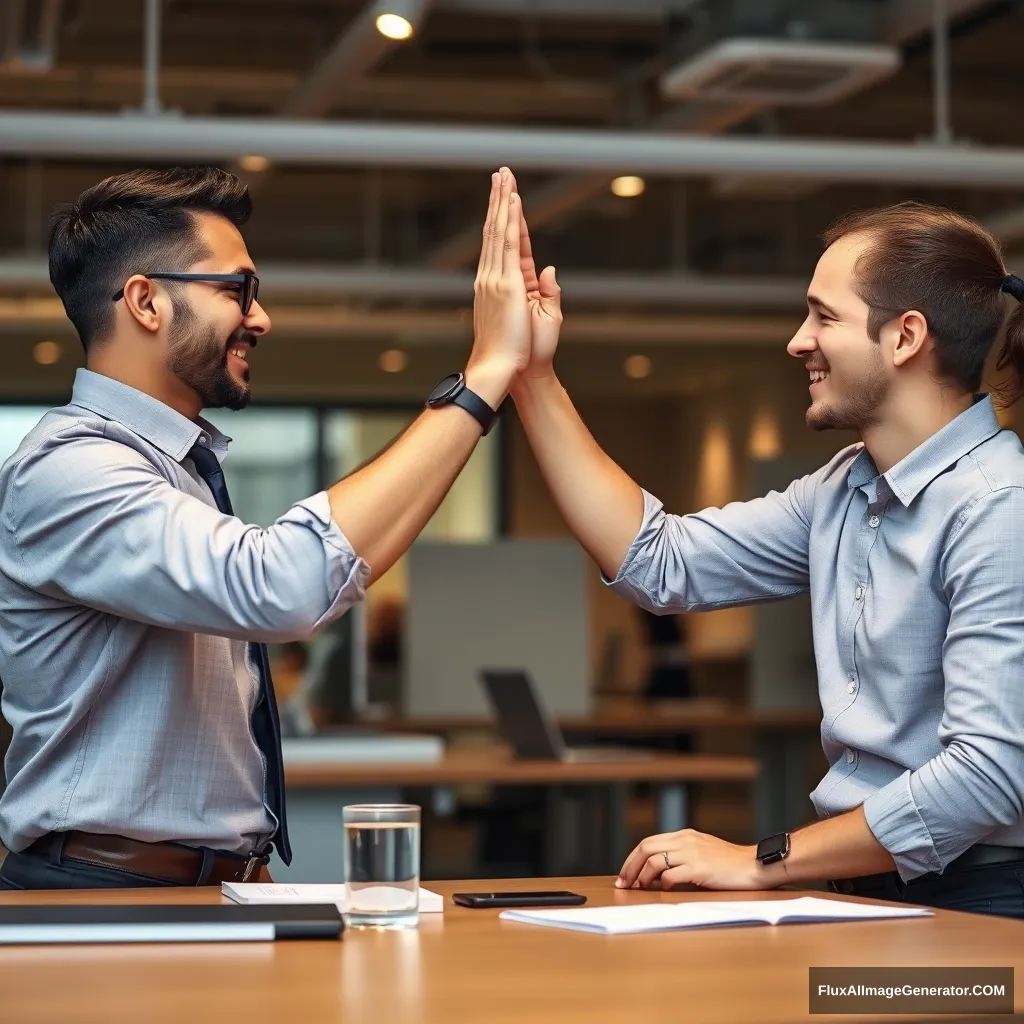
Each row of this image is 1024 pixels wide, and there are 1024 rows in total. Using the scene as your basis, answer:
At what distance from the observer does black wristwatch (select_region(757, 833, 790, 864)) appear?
6.13 feet

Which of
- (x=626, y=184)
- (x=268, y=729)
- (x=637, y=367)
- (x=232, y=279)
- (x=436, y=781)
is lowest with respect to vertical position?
(x=436, y=781)

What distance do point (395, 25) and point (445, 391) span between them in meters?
3.26

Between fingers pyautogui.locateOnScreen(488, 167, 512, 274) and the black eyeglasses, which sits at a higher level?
fingers pyautogui.locateOnScreen(488, 167, 512, 274)

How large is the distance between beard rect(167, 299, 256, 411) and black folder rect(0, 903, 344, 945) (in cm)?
78

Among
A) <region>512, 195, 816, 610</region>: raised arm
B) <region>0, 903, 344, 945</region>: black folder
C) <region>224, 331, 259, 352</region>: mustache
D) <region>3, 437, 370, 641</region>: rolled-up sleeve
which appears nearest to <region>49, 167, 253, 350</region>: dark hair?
<region>224, 331, 259, 352</region>: mustache

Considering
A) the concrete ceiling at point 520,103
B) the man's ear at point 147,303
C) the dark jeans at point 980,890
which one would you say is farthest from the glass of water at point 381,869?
the concrete ceiling at point 520,103

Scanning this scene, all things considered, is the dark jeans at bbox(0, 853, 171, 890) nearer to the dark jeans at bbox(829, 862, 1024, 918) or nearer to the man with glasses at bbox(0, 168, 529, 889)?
the man with glasses at bbox(0, 168, 529, 889)

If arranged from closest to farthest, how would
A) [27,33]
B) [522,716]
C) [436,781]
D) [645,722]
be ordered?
[436,781]
[27,33]
[522,716]
[645,722]

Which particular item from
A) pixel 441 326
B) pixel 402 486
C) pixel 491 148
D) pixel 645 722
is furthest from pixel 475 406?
pixel 441 326

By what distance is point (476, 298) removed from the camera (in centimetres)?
216

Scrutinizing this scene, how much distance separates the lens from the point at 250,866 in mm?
2016

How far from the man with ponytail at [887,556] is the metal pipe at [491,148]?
9.58 feet

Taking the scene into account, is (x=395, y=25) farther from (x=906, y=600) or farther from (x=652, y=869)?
(x=652, y=869)

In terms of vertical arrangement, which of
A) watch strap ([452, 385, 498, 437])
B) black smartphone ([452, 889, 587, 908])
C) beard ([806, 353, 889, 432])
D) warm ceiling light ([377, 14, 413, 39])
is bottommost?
black smartphone ([452, 889, 587, 908])
